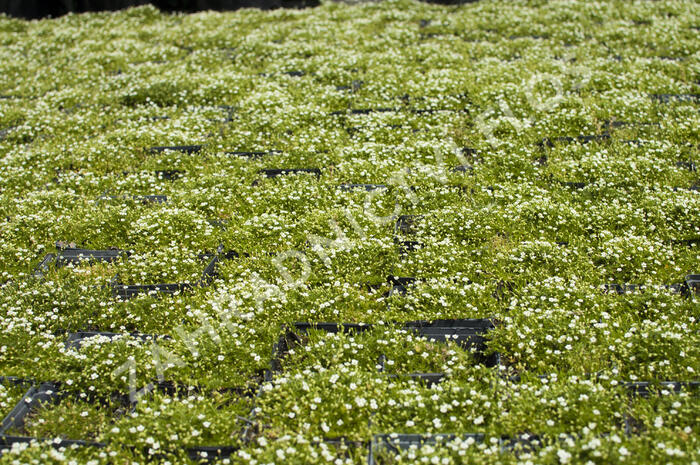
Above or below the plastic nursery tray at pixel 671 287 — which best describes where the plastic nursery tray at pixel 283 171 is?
above

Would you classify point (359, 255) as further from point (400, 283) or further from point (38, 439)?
point (38, 439)

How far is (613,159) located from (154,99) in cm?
934

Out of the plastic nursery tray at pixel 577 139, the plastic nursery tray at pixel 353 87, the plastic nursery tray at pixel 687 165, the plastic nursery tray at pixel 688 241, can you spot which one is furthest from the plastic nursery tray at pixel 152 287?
the plastic nursery tray at pixel 687 165

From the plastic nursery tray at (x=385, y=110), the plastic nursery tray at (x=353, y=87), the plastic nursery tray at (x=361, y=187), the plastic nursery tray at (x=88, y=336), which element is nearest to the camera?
the plastic nursery tray at (x=88, y=336)

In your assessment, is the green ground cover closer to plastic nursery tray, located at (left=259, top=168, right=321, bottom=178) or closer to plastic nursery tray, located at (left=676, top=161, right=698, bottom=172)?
plastic nursery tray, located at (left=259, top=168, right=321, bottom=178)

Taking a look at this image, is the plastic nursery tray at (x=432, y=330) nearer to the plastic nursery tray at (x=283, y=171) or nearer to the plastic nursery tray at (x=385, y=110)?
the plastic nursery tray at (x=283, y=171)

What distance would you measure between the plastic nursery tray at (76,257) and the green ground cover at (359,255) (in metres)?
0.06

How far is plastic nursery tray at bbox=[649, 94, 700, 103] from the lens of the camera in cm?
1097

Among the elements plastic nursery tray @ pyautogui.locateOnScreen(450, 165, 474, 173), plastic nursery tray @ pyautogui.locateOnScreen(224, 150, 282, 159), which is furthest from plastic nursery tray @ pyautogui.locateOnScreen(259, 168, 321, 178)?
plastic nursery tray @ pyautogui.locateOnScreen(450, 165, 474, 173)

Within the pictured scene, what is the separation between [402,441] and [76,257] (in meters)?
5.35

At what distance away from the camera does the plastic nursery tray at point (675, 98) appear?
1097 centimetres

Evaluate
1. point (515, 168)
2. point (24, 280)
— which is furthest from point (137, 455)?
point (515, 168)

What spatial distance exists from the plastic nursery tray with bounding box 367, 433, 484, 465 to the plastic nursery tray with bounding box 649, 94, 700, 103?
8957 mm

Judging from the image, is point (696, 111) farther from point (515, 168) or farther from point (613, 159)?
point (515, 168)
